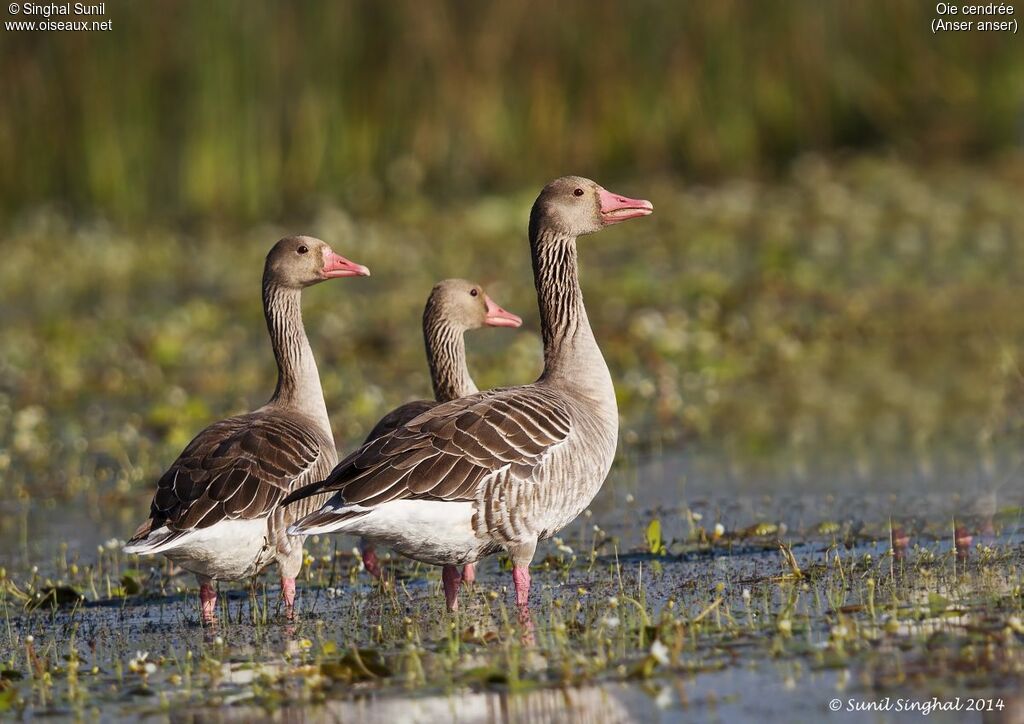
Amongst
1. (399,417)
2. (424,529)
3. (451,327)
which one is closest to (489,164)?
(451,327)

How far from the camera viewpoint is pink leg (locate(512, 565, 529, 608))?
848 cm

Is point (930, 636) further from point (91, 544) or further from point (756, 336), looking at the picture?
point (756, 336)

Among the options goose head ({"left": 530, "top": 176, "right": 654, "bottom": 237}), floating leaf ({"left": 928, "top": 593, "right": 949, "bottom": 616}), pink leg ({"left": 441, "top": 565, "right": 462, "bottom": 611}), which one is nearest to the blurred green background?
goose head ({"left": 530, "top": 176, "right": 654, "bottom": 237})

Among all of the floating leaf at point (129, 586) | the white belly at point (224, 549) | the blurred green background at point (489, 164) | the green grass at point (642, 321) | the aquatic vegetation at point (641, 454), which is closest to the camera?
the aquatic vegetation at point (641, 454)

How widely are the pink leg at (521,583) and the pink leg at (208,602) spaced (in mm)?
1752

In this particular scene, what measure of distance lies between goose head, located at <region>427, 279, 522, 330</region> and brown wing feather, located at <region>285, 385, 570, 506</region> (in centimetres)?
221

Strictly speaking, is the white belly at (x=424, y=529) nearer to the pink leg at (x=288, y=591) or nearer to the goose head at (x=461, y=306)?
the pink leg at (x=288, y=591)

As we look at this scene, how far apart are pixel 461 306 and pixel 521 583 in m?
2.96

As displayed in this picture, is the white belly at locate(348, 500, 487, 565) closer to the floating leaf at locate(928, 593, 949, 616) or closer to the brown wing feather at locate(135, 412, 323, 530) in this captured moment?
the brown wing feather at locate(135, 412, 323, 530)

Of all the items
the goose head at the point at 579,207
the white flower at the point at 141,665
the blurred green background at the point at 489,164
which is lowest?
the white flower at the point at 141,665

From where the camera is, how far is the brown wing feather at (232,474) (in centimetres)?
855

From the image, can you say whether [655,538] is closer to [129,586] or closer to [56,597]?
[129,586]

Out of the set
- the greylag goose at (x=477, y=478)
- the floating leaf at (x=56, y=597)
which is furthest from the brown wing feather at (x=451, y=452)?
the floating leaf at (x=56, y=597)

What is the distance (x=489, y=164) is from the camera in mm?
23266
